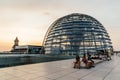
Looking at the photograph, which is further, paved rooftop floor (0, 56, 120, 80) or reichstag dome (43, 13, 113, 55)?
reichstag dome (43, 13, 113, 55)

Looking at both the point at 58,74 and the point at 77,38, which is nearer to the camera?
the point at 58,74

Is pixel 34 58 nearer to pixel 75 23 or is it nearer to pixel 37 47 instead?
pixel 75 23

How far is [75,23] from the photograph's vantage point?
73.3m

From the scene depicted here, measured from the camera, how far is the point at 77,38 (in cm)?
7025

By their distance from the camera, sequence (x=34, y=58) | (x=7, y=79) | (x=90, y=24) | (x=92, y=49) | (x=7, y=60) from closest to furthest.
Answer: (x=7, y=79) → (x=7, y=60) → (x=34, y=58) → (x=92, y=49) → (x=90, y=24)

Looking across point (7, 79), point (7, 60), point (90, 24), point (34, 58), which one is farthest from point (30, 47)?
point (7, 79)

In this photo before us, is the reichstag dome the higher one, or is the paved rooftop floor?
the reichstag dome

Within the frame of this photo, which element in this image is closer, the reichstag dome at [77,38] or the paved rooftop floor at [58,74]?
the paved rooftop floor at [58,74]

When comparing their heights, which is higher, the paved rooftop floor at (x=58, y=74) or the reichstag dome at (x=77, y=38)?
the reichstag dome at (x=77, y=38)

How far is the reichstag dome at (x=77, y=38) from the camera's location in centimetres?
7012

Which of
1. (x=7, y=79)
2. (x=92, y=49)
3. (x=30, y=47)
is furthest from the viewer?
(x=30, y=47)

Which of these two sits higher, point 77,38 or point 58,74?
point 77,38

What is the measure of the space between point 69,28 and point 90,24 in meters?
12.3

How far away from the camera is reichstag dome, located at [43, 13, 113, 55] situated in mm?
70125
